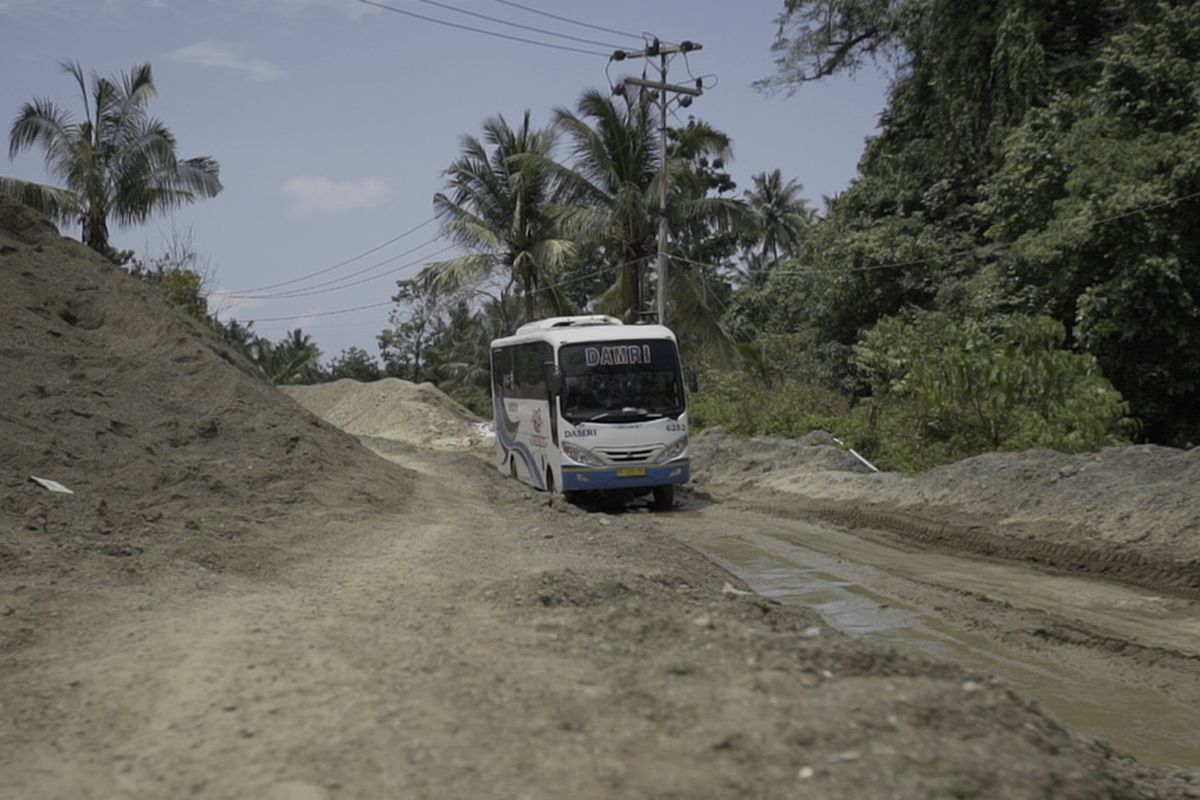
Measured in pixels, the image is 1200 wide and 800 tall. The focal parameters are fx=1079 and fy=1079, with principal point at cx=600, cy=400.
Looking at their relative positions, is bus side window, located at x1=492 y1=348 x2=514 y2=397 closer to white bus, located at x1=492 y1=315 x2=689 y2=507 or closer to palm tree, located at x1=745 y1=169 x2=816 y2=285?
white bus, located at x1=492 y1=315 x2=689 y2=507

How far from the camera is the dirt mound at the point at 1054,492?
12.3m

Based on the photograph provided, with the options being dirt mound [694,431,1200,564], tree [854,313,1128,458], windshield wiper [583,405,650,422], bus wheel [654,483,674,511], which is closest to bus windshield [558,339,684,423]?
windshield wiper [583,405,650,422]

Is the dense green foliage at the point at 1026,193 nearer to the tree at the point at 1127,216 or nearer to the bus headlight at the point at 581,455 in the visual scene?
the tree at the point at 1127,216

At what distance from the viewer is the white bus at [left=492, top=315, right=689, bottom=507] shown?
17.3 meters

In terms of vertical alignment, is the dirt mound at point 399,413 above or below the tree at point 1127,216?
below

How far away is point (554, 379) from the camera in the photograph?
17.6 meters

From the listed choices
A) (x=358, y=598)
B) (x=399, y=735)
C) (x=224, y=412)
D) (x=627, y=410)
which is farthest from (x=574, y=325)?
(x=399, y=735)

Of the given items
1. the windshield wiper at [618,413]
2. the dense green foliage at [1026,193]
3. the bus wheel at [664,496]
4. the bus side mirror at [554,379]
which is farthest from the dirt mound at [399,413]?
the windshield wiper at [618,413]

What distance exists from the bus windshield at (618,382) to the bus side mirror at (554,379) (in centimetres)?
7

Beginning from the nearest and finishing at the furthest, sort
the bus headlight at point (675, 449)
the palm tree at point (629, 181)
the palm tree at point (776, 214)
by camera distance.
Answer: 1. the bus headlight at point (675, 449)
2. the palm tree at point (629, 181)
3. the palm tree at point (776, 214)

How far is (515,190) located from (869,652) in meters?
31.2

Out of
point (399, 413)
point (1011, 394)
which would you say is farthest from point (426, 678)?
point (399, 413)

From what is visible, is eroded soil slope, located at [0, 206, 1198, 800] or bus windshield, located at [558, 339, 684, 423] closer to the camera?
eroded soil slope, located at [0, 206, 1198, 800]

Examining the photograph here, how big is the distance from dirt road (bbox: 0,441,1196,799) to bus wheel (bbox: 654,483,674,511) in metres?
10.4
